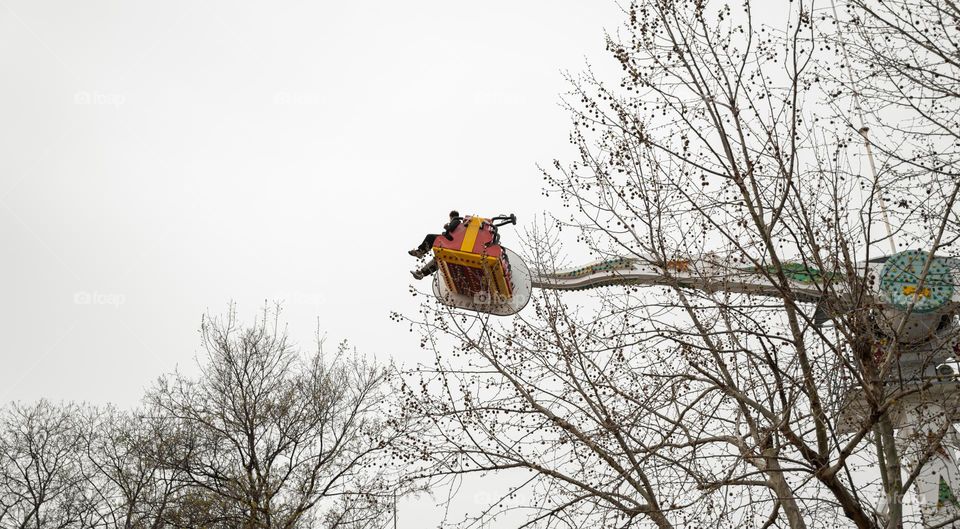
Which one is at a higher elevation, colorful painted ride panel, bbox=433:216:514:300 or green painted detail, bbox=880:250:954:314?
colorful painted ride panel, bbox=433:216:514:300

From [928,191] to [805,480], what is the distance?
2.41 m

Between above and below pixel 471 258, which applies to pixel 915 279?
below

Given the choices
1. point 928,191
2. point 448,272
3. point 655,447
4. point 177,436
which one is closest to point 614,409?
point 655,447

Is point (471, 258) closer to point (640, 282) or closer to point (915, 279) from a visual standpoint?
point (640, 282)

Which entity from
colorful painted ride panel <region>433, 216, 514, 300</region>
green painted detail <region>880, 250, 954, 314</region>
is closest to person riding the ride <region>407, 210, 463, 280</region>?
colorful painted ride panel <region>433, 216, 514, 300</region>

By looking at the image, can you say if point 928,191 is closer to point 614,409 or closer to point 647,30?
point 647,30

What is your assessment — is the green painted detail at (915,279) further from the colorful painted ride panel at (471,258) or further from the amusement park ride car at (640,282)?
the colorful painted ride panel at (471,258)
